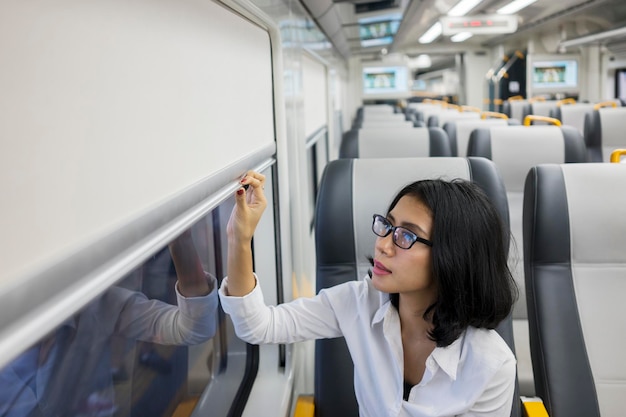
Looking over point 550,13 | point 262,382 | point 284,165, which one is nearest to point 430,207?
point 284,165

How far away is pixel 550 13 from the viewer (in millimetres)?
7977

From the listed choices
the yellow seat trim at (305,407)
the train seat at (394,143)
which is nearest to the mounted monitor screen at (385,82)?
the train seat at (394,143)

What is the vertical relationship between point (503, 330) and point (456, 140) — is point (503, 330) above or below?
below

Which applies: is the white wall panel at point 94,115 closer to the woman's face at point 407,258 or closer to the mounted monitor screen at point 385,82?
the woman's face at point 407,258

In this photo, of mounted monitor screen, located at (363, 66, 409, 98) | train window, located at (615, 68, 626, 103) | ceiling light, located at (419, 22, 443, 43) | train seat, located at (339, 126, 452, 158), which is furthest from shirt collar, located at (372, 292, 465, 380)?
train window, located at (615, 68, 626, 103)

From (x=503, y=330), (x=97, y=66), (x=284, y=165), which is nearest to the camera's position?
(x=97, y=66)

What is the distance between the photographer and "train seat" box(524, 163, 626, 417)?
1.48m

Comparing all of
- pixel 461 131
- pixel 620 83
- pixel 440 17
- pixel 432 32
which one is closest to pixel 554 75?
pixel 620 83

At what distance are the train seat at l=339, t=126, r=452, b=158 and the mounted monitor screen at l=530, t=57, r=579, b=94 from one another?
8.24 metres

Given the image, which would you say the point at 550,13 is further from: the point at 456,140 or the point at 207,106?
the point at 207,106

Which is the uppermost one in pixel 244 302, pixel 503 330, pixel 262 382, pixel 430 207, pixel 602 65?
pixel 602 65

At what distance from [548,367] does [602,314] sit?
0.63ft

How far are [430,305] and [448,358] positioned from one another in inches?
4.4

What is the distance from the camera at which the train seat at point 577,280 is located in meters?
1.48
